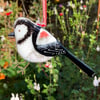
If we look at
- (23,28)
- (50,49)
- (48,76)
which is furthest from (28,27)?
(48,76)

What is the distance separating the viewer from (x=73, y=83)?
64.3 inches

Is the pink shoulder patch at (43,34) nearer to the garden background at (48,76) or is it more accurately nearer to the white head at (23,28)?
the white head at (23,28)

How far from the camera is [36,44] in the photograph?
72 cm

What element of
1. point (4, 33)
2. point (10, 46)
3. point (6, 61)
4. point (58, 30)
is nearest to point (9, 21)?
point (4, 33)

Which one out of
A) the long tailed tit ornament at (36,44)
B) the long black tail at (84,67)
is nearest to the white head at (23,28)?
the long tailed tit ornament at (36,44)

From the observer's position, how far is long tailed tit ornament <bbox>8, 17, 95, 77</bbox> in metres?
0.67

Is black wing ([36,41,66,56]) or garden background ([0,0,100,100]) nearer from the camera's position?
black wing ([36,41,66,56])

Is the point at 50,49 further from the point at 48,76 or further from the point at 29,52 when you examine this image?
the point at 48,76

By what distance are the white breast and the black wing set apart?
16 mm

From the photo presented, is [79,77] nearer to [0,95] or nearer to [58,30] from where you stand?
[0,95]

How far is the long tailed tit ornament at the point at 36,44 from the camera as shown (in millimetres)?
671

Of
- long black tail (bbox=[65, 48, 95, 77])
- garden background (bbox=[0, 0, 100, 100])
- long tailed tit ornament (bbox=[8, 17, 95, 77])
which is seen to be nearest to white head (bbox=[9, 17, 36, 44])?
long tailed tit ornament (bbox=[8, 17, 95, 77])

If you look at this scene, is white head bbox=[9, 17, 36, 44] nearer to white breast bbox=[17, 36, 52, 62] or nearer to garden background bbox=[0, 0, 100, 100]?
white breast bbox=[17, 36, 52, 62]

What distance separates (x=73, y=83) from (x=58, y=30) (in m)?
0.92
